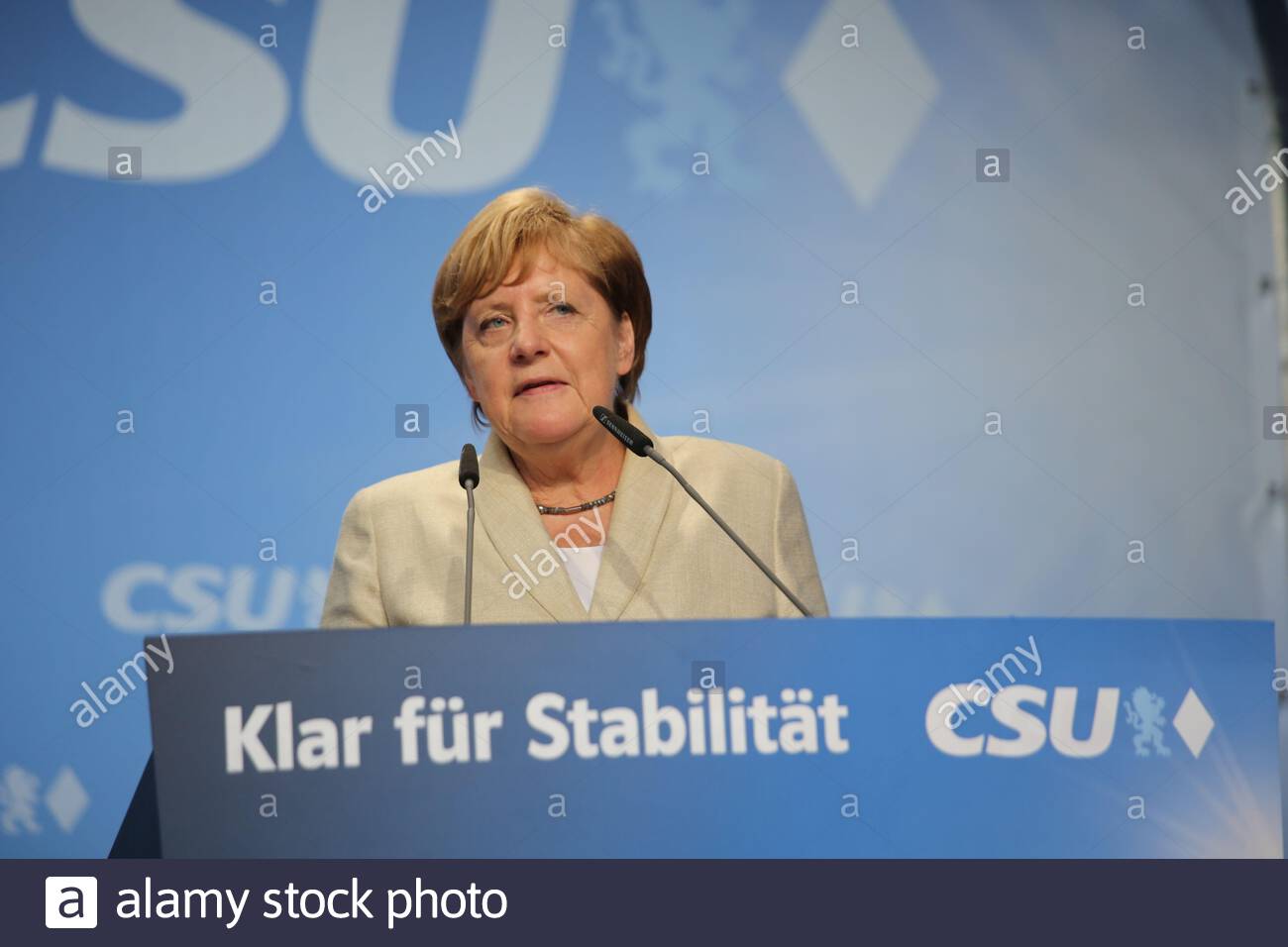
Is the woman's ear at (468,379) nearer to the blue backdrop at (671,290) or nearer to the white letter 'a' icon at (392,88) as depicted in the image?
the blue backdrop at (671,290)

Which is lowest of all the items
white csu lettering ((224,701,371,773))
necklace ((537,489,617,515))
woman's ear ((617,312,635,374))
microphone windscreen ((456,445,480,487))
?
white csu lettering ((224,701,371,773))

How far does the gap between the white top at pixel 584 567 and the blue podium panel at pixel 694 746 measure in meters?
0.73

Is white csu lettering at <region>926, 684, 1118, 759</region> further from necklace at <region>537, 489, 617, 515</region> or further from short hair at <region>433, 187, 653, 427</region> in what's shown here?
short hair at <region>433, 187, 653, 427</region>

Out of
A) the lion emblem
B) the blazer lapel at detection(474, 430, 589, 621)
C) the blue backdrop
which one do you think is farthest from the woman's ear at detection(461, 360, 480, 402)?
the lion emblem

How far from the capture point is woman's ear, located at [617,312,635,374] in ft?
9.19

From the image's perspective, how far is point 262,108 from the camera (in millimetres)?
3781

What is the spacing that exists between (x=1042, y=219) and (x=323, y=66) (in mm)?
2023

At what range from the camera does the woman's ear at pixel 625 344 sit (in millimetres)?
2801

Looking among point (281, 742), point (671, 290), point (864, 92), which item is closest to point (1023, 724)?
point (281, 742)

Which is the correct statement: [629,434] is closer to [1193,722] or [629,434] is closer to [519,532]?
[519,532]

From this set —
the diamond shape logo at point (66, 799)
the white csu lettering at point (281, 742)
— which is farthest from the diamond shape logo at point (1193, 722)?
the diamond shape logo at point (66, 799)

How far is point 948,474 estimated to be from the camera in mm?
3779

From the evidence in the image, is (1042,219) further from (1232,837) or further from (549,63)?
(1232,837)

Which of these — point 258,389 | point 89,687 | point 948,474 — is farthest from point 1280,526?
point 89,687
